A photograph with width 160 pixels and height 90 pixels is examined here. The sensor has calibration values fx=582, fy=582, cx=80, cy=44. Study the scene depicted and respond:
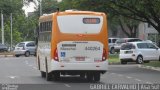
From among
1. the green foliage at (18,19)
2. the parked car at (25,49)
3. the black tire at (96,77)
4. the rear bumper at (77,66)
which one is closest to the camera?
the rear bumper at (77,66)

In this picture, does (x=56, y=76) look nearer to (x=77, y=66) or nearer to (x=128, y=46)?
(x=77, y=66)

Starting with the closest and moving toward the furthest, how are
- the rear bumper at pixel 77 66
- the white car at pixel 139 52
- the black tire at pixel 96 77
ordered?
the rear bumper at pixel 77 66
the black tire at pixel 96 77
the white car at pixel 139 52

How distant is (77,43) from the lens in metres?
24.1

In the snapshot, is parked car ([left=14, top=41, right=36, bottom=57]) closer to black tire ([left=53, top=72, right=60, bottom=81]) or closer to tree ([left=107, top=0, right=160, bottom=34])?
tree ([left=107, top=0, right=160, bottom=34])

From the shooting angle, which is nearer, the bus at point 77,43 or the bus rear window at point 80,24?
the bus at point 77,43

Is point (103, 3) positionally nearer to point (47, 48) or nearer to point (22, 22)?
point (47, 48)

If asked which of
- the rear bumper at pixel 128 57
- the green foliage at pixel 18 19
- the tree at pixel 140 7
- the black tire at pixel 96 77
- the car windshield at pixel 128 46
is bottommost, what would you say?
the black tire at pixel 96 77

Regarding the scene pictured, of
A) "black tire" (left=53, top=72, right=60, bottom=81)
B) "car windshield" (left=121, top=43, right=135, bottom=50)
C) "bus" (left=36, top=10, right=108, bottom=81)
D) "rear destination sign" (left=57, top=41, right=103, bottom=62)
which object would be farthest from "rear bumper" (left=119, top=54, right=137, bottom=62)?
"rear destination sign" (left=57, top=41, right=103, bottom=62)

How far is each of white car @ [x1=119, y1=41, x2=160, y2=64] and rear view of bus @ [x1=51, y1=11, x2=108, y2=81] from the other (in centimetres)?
1883

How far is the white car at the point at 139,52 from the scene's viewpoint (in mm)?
42906

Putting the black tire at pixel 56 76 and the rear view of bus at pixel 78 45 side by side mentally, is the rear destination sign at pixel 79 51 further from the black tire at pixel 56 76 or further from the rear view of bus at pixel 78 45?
the black tire at pixel 56 76

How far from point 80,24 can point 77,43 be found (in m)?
0.81

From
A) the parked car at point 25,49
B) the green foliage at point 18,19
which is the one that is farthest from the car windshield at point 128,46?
the green foliage at point 18,19

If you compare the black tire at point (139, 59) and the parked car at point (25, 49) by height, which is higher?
the parked car at point (25, 49)
